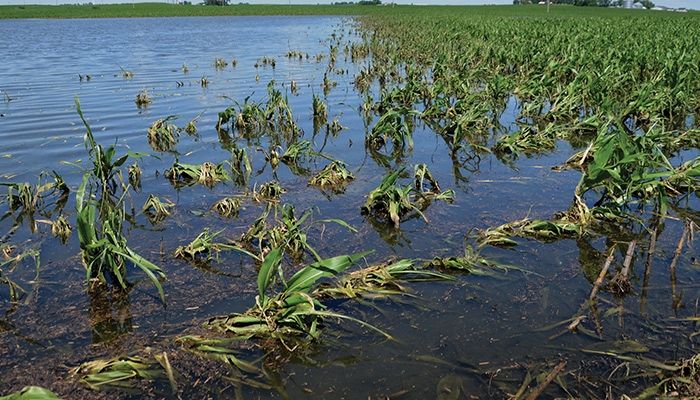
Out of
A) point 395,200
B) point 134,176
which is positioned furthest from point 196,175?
point 395,200

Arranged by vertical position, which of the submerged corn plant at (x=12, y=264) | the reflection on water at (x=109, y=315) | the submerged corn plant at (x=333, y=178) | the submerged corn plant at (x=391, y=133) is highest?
the submerged corn plant at (x=391, y=133)

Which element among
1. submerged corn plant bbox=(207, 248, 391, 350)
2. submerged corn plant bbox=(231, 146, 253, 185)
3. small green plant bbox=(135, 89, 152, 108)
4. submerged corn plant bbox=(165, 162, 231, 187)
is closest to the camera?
submerged corn plant bbox=(207, 248, 391, 350)

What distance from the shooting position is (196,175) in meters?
8.07

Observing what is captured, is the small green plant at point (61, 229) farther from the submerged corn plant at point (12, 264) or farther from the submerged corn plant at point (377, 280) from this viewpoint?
the submerged corn plant at point (377, 280)

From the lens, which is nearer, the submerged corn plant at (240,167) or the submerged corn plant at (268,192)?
the submerged corn plant at (268,192)

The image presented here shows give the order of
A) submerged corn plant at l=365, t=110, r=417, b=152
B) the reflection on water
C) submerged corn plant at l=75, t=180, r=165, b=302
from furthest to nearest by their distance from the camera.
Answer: submerged corn plant at l=365, t=110, r=417, b=152 → submerged corn plant at l=75, t=180, r=165, b=302 → the reflection on water

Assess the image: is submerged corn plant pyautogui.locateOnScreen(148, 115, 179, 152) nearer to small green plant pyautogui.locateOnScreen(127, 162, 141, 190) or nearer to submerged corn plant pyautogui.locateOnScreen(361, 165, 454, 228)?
Result: small green plant pyautogui.locateOnScreen(127, 162, 141, 190)

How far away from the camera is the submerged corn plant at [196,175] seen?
803cm

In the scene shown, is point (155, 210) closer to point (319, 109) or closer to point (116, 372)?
point (116, 372)

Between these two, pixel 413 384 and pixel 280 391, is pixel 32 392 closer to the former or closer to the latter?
pixel 280 391

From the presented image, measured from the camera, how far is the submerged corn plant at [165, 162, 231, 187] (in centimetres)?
803

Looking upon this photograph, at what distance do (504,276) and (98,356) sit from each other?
11.6 feet

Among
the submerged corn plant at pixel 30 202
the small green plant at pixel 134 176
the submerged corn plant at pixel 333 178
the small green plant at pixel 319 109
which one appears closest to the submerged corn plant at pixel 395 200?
the submerged corn plant at pixel 333 178

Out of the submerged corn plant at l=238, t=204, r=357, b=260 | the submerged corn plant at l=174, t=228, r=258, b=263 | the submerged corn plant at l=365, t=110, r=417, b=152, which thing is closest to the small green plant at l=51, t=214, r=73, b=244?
the submerged corn plant at l=174, t=228, r=258, b=263
